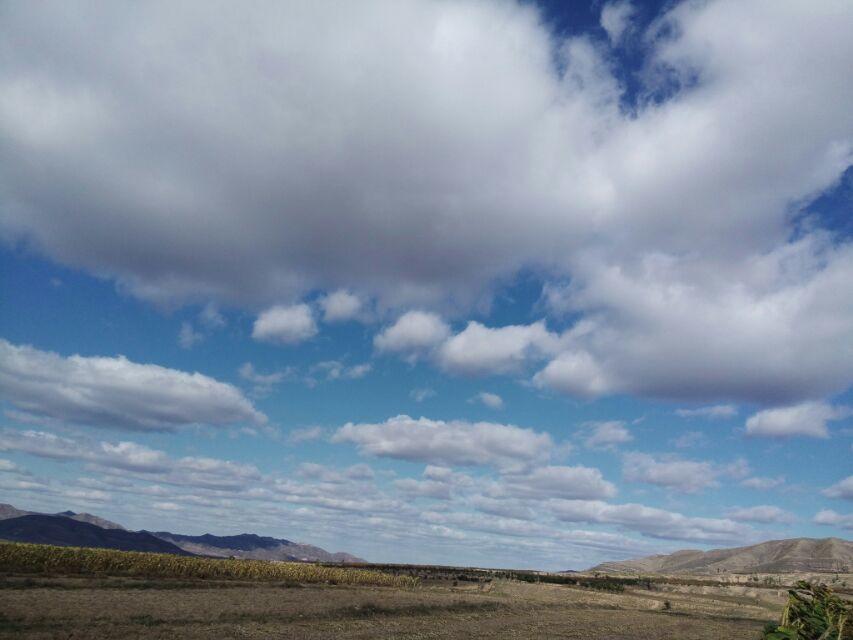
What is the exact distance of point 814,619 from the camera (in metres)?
10.9

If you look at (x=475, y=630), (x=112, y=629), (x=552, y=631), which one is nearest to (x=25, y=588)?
(x=112, y=629)

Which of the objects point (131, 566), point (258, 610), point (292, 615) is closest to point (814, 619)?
point (292, 615)

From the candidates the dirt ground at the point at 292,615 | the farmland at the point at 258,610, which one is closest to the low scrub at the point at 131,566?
the farmland at the point at 258,610

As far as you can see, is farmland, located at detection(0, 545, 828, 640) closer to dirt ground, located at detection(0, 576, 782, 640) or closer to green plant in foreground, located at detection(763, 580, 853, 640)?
dirt ground, located at detection(0, 576, 782, 640)

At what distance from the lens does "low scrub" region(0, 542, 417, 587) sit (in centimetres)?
5628

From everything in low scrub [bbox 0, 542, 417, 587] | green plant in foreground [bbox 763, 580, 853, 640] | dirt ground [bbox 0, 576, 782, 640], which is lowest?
dirt ground [bbox 0, 576, 782, 640]

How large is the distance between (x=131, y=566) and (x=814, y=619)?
73840 millimetres

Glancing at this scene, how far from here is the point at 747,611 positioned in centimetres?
7462

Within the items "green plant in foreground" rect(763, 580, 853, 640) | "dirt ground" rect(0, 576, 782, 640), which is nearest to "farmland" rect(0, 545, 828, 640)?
"dirt ground" rect(0, 576, 782, 640)

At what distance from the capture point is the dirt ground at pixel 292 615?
32.0 m

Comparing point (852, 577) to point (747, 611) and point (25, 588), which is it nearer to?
point (747, 611)

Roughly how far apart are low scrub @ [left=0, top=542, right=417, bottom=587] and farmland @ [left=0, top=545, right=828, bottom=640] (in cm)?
17

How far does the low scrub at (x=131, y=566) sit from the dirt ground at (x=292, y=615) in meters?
8.00

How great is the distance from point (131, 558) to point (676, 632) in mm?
62482
